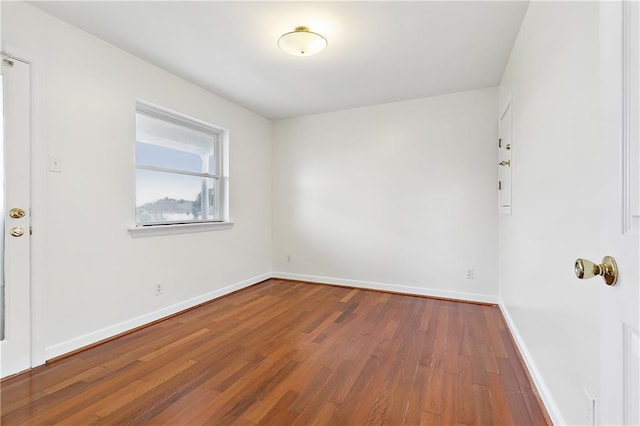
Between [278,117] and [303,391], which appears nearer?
[303,391]

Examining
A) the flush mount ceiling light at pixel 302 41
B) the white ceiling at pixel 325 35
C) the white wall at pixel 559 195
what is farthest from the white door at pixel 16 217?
the white wall at pixel 559 195

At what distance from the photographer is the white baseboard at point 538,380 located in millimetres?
1461

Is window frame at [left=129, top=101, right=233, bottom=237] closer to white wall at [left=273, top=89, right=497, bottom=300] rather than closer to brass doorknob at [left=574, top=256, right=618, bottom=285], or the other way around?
white wall at [left=273, top=89, right=497, bottom=300]

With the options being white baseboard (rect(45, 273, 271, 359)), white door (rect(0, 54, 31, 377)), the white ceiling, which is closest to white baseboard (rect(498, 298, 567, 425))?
the white ceiling

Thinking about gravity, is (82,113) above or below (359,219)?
above

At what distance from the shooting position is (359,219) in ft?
13.5

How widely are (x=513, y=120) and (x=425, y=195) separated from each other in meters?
1.40

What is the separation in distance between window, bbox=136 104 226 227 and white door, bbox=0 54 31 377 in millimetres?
834

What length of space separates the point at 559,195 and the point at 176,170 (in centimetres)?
327

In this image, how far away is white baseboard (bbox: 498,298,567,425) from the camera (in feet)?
4.79

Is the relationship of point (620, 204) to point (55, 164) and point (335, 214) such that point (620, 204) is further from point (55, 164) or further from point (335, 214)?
point (335, 214)

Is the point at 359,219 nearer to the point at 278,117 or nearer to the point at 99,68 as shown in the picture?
the point at 278,117

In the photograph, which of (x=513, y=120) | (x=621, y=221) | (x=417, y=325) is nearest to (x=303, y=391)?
(x=417, y=325)

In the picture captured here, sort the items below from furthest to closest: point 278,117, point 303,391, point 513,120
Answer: point 278,117, point 513,120, point 303,391
